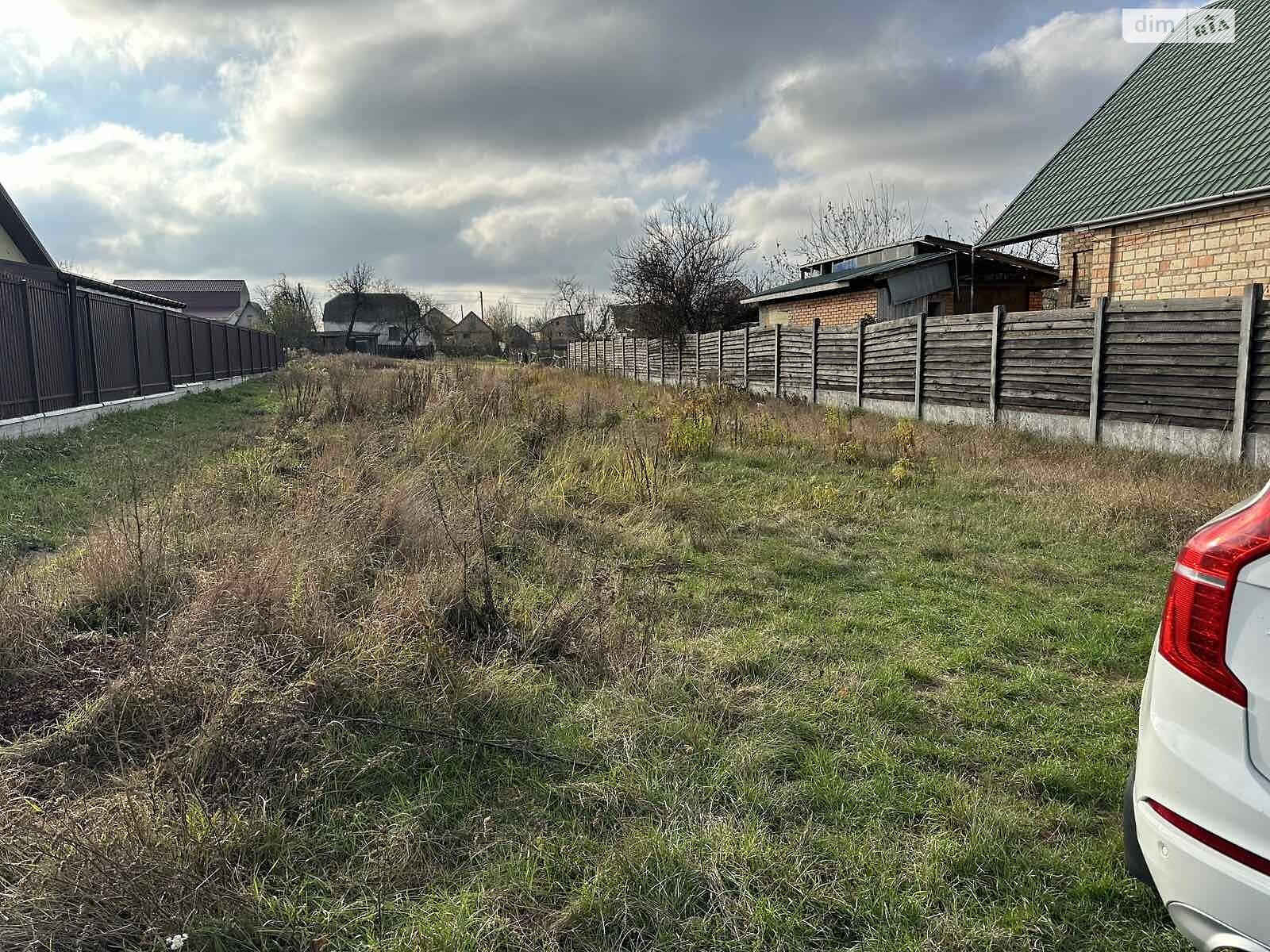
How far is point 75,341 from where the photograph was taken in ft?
40.1

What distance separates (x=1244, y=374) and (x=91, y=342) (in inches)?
686

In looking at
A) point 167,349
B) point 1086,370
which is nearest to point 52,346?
point 167,349

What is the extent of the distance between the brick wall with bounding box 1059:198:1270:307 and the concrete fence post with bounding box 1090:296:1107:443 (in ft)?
12.2

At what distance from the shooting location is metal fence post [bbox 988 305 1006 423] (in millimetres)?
11156

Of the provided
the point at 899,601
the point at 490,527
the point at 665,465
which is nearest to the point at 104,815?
the point at 490,527

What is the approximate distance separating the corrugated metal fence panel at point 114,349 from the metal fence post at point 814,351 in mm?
14714

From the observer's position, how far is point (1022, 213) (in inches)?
599

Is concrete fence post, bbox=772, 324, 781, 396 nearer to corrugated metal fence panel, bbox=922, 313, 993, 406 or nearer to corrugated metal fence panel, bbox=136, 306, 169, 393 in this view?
corrugated metal fence panel, bbox=922, 313, 993, 406

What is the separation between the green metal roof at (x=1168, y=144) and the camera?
11.5 meters

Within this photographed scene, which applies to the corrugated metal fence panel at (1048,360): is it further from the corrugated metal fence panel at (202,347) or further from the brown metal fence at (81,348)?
the corrugated metal fence panel at (202,347)

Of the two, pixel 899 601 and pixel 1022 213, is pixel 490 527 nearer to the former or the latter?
pixel 899 601

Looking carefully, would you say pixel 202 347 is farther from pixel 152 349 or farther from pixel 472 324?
pixel 472 324

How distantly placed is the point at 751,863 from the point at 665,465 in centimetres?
628

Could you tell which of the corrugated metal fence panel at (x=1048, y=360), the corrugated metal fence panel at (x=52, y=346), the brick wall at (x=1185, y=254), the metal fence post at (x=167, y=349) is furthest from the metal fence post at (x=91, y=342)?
the brick wall at (x=1185, y=254)
